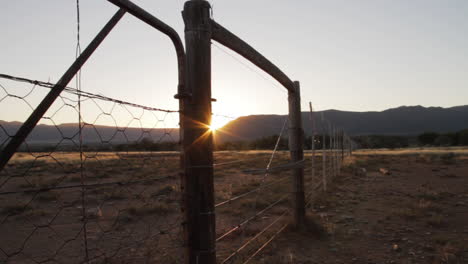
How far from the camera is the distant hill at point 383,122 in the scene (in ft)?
400

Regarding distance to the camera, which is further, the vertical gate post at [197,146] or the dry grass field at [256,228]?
the dry grass field at [256,228]

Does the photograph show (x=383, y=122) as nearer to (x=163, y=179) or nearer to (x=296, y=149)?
(x=296, y=149)

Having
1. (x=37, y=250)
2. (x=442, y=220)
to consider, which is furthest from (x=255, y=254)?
(x=442, y=220)

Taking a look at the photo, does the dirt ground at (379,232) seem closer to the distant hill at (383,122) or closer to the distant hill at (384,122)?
the distant hill at (384,122)

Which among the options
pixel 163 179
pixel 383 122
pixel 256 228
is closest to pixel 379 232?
pixel 256 228

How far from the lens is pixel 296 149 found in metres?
6.37

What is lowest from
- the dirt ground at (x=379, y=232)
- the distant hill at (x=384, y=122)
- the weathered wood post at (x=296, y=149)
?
the dirt ground at (x=379, y=232)

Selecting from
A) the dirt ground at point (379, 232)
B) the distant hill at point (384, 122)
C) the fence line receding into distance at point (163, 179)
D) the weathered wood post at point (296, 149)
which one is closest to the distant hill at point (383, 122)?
the distant hill at point (384, 122)

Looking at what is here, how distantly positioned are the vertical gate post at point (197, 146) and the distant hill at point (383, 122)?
114832mm

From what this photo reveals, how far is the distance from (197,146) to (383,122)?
141m

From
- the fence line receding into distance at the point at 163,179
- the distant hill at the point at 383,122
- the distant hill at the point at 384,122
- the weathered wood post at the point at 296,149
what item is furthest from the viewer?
the distant hill at the point at 383,122

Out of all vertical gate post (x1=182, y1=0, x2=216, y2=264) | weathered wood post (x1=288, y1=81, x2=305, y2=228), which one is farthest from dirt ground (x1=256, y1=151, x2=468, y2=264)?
vertical gate post (x1=182, y1=0, x2=216, y2=264)

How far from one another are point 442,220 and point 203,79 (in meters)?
6.41

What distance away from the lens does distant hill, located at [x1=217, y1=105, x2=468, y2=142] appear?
122000mm
